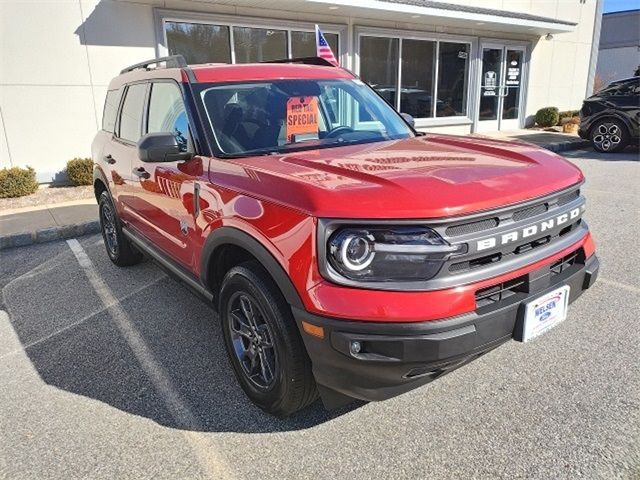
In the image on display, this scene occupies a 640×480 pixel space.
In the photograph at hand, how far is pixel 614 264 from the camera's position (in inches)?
181

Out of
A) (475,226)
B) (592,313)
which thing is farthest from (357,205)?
(592,313)

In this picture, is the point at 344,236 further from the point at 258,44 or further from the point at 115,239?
the point at 258,44

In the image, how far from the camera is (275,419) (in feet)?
8.74

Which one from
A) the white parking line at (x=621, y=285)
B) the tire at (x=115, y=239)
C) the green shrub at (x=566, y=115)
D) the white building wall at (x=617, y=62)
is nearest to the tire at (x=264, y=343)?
the tire at (x=115, y=239)

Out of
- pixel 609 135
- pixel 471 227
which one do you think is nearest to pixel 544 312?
pixel 471 227

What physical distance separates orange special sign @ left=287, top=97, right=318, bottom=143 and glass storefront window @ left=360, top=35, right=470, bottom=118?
30.4 ft

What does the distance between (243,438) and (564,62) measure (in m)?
18.4

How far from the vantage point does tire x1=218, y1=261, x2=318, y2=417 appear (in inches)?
92.1

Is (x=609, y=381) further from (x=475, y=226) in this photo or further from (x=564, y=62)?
(x=564, y=62)

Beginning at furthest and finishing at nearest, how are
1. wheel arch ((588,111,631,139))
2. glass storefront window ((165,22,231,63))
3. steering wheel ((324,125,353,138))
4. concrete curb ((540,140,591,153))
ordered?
1. concrete curb ((540,140,591,153))
2. wheel arch ((588,111,631,139))
3. glass storefront window ((165,22,231,63))
4. steering wheel ((324,125,353,138))

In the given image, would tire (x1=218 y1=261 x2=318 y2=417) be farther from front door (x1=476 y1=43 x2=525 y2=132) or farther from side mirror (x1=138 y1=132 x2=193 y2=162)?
front door (x1=476 y1=43 x2=525 y2=132)

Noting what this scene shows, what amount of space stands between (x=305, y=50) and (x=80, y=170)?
553cm

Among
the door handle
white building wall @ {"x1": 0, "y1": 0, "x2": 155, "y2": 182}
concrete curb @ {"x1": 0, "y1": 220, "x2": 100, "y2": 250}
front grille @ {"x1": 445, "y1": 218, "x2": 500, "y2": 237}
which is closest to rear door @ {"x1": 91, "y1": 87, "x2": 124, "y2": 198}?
the door handle

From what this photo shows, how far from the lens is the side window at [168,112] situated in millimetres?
3246
